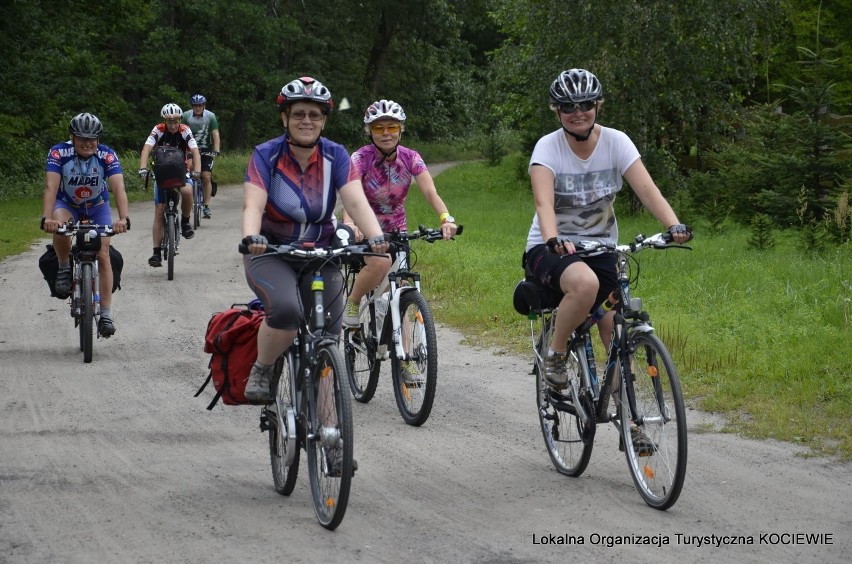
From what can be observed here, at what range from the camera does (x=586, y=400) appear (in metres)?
6.08

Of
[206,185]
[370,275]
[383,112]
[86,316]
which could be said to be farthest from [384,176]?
[206,185]

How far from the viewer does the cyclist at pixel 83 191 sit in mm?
10117

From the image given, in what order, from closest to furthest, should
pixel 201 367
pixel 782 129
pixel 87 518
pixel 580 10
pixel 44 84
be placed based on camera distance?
pixel 87 518
pixel 201 367
pixel 782 129
pixel 580 10
pixel 44 84

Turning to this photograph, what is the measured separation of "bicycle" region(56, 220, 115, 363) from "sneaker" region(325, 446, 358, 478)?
509 cm

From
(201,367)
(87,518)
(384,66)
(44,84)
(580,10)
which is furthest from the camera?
(384,66)

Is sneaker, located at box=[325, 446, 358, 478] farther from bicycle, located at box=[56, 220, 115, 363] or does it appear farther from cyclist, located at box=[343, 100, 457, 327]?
bicycle, located at box=[56, 220, 115, 363]

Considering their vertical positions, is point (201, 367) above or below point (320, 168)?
below

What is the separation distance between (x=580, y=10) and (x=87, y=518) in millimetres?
17565

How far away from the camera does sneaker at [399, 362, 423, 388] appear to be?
771 centimetres

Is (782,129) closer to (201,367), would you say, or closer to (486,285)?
(486,285)

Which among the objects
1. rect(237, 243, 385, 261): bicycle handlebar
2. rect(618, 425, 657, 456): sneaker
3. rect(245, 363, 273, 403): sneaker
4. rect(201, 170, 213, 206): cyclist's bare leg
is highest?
rect(237, 243, 385, 261): bicycle handlebar

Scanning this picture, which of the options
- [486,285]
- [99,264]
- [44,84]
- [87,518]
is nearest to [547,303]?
[87,518]

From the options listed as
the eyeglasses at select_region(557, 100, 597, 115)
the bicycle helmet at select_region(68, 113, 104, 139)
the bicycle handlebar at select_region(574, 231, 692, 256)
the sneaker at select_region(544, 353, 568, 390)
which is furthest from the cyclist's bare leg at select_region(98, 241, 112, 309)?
the bicycle handlebar at select_region(574, 231, 692, 256)

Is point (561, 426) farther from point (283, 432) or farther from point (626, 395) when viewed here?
point (283, 432)
